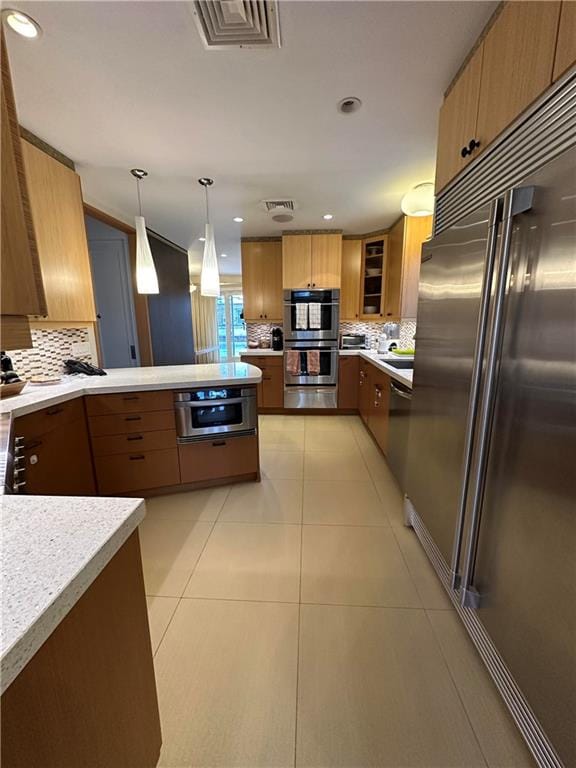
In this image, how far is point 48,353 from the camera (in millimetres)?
2428

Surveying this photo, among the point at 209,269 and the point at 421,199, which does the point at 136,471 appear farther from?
the point at 421,199

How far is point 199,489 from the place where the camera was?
2.45m

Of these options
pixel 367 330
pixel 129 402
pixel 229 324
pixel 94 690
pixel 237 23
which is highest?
pixel 237 23

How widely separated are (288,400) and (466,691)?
3307mm

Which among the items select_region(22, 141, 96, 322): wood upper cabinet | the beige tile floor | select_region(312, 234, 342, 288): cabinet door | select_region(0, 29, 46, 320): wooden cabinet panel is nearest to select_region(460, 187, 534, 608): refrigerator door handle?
the beige tile floor

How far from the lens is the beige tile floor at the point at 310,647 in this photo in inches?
38.4

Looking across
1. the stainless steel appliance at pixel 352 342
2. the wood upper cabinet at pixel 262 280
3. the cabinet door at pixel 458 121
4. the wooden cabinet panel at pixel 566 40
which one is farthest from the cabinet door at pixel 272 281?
the wooden cabinet panel at pixel 566 40

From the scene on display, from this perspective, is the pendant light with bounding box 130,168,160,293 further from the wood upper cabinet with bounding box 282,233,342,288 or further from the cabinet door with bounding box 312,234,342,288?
the cabinet door with bounding box 312,234,342,288

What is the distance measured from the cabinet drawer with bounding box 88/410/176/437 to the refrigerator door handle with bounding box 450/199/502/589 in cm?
187

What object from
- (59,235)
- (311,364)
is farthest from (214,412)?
(311,364)

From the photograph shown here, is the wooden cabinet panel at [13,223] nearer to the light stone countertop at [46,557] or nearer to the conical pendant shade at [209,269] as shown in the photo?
the light stone countertop at [46,557]

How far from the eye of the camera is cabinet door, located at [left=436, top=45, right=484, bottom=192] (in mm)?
1354

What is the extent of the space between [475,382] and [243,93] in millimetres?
1925

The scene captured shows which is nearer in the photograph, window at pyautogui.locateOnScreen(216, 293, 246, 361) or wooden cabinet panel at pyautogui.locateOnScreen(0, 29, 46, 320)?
wooden cabinet panel at pyautogui.locateOnScreen(0, 29, 46, 320)
